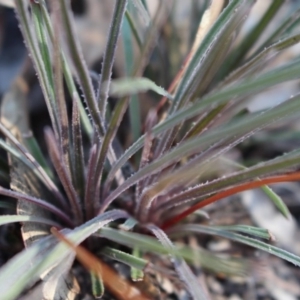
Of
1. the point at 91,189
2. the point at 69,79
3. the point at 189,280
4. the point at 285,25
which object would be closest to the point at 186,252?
the point at 189,280

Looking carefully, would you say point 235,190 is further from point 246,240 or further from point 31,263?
point 31,263

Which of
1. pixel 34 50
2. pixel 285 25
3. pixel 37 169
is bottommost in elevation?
pixel 37 169

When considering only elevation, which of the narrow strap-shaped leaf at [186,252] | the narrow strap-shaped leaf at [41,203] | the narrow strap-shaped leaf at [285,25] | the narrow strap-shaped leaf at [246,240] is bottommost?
the narrow strap-shaped leaf at [186,252]

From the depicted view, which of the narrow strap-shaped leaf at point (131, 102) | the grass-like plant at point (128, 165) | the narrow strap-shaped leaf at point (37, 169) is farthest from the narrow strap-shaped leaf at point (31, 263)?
the narrow strap-shaped leaf at point (131, 102)

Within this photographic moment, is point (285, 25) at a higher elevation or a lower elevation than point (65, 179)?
higher

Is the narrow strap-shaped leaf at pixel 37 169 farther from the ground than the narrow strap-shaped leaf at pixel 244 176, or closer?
closer

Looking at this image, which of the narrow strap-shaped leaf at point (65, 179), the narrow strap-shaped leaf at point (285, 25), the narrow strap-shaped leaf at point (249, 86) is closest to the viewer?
the narrow strap-shaped leaf at point (249, 86)

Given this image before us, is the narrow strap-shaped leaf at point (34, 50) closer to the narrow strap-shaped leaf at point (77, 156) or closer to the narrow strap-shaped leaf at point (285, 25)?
the narrow strap-shaped leaf at point (77, 156)

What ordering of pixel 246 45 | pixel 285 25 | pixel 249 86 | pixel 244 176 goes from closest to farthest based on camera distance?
pixel 249 86, pixel 244 176, pixel 285 25, pixel 246 45

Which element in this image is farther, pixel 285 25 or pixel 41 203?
pixel 285 25
